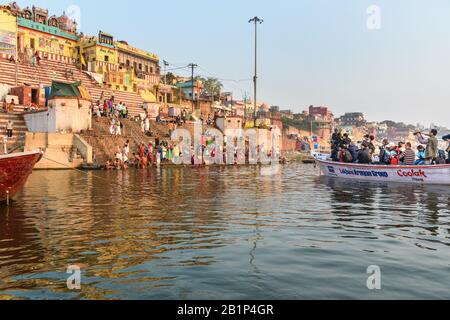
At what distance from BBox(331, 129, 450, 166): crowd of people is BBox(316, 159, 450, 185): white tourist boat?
577 millimetres

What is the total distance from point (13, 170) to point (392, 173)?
16568 millimetres

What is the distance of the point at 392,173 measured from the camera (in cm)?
1986

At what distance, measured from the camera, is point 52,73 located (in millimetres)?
43688

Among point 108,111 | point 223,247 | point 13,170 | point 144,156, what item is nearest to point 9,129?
point 144,156

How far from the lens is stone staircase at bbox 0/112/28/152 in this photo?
27562mm

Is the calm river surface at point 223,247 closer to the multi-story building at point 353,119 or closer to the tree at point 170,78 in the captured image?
the tree at point 170,78

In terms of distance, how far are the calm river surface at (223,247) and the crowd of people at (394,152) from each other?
6042 mm

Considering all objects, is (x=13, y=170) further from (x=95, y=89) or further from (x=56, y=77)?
(x=95, y=89)

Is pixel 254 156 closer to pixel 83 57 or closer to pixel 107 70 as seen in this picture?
pixel 107 70

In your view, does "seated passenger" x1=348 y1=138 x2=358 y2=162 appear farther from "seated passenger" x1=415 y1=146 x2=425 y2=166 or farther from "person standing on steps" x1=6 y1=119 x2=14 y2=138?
"person standing on steps" x1=6 y1=119 x2=14 y2=138

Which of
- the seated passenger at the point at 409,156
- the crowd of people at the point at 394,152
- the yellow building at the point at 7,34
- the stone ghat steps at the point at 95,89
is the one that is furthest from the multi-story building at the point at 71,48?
the seated passenger at the point at 409,156

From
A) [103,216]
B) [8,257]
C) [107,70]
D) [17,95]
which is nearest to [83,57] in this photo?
[107,70]

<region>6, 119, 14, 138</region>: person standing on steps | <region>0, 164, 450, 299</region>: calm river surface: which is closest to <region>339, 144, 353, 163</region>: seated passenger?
<region>0, 164, 450, 299</region>: calm river surface
